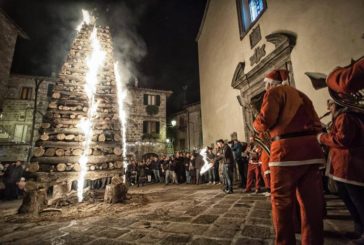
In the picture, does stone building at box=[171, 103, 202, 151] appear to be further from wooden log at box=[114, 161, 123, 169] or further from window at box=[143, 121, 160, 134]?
wooden log at box=[114, 161, 123, 169]

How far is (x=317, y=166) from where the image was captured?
5.78 feet

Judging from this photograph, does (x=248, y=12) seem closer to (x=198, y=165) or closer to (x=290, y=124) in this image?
(x=198, y=165)

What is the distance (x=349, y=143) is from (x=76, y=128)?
248 inches

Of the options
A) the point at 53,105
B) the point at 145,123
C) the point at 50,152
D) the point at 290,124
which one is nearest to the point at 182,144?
the point at 145,123

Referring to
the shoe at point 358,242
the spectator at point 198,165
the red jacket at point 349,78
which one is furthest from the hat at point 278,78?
the spectator at point 198,165

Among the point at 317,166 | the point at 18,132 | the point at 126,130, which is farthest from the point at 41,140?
the point at 18,132

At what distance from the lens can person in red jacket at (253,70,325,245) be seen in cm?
167

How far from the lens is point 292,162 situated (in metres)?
1.74

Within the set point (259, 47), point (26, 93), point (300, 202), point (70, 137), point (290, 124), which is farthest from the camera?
point (26, 93)

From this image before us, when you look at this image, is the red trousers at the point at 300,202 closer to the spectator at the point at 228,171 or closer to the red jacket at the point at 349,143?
the red jacket at the point at 349,143

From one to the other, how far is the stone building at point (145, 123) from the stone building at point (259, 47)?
11.4 meters

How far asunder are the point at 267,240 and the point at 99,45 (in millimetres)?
8039

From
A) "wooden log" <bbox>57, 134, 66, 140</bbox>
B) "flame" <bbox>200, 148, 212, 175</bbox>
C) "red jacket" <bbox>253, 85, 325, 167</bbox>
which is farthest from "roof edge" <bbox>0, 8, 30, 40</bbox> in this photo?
"red jacket" <bbox>253, 85, 325, 167</bbox>

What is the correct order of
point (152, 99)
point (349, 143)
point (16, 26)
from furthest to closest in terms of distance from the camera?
point (152, 99), point (16, 26), point (349, 143)
